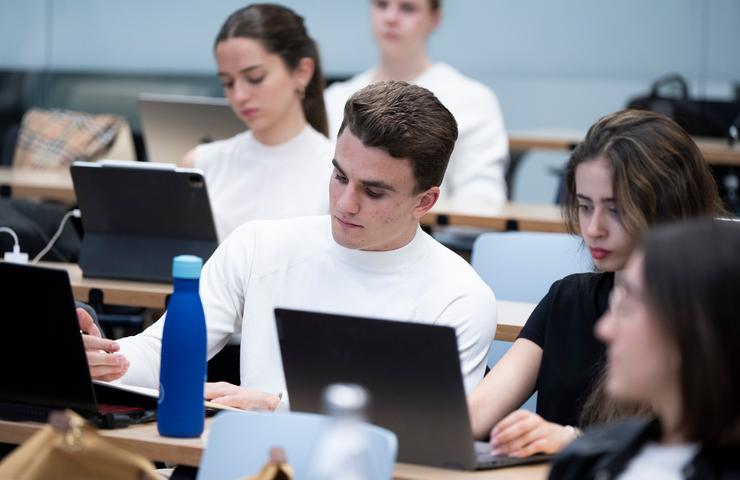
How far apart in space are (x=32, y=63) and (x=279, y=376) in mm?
5384

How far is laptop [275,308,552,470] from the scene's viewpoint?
172 centimetres

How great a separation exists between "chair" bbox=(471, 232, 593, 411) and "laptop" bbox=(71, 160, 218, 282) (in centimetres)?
70

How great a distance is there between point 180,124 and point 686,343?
3109mm

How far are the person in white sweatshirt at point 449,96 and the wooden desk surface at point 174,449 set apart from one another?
8.60 feet

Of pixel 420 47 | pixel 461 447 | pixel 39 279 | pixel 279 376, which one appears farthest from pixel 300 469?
pixel 420 47

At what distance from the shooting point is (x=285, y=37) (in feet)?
12.0

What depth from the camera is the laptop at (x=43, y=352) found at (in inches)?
72.8

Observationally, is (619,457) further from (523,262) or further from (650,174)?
(523,262)

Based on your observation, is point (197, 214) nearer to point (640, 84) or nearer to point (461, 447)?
point (461, 447)

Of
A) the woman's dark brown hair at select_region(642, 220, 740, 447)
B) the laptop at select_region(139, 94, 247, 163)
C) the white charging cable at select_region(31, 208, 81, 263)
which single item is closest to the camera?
the woman's dark brown hair at select_region(642, 220, 740, 447)

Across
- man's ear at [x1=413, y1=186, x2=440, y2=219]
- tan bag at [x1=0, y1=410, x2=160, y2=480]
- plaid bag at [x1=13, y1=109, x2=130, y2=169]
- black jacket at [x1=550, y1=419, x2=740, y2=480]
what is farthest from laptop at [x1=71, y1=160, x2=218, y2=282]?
plaid bag at [x1=13, y1=109, x2=130, y2=169]

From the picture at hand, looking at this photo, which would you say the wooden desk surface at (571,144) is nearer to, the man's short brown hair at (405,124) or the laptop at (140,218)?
the laptop at (140,218)

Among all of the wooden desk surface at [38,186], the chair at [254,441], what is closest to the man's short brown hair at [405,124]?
the chair at [254,441]

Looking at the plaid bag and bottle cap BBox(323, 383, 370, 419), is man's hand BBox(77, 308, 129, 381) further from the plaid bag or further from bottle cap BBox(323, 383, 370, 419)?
the plaid bag
